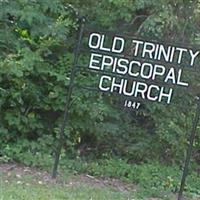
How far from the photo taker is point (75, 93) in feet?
24.8

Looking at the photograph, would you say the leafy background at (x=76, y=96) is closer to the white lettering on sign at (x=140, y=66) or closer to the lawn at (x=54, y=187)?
the lawn at (x=54, y=187)

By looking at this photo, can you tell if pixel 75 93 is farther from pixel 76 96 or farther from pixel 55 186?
pixel 55 186

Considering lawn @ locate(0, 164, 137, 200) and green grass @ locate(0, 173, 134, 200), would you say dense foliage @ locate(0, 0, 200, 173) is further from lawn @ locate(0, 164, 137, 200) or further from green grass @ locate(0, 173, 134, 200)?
green grass @ locate(0, 173, 134, 200)

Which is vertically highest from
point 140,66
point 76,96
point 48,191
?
point 140,66

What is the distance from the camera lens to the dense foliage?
23.9 feet

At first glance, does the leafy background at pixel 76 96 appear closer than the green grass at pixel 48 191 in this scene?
No

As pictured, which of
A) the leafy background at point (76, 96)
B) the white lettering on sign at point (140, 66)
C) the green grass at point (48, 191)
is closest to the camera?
the green grass at point (48, 191)

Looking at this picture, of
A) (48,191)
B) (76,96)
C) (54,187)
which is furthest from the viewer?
(76,96)

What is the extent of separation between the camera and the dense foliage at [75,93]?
729 centimetres

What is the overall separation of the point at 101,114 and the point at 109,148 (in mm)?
636

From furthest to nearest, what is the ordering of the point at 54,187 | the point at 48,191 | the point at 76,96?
the point at 76,96, the point at 54,187, the point at 48,191

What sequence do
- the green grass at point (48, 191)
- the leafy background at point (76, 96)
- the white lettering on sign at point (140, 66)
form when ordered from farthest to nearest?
the leafy background at point (76, 96)
the white lettering on sign at point (140, 66)
the green grass at point (48, 191)

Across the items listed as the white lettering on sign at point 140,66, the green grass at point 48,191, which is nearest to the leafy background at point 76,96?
the green grass at point 48,191

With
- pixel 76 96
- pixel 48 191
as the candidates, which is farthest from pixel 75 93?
pixel 48 191
